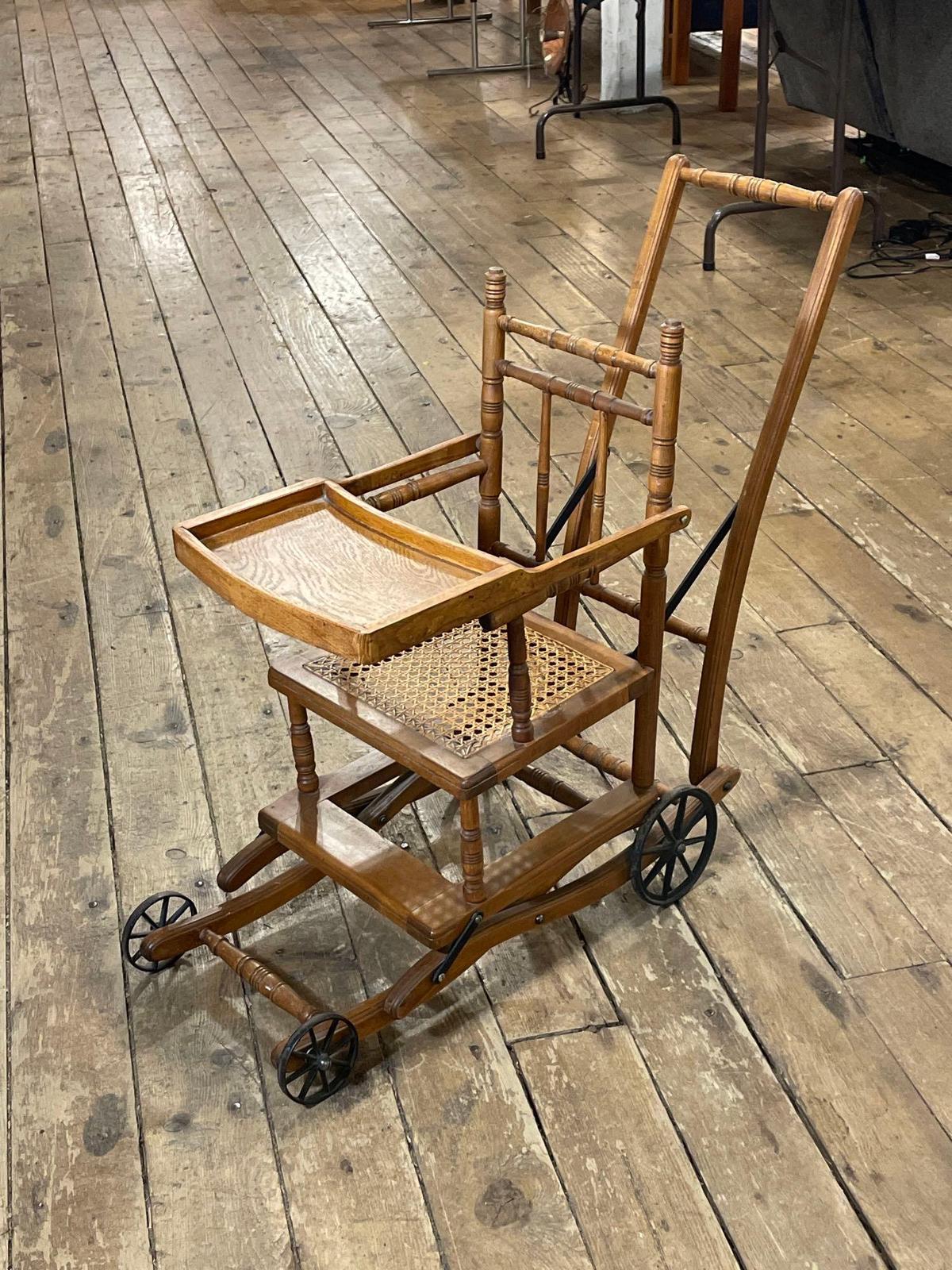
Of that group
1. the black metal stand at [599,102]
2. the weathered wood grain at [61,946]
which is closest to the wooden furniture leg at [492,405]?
the weathered wood grain at [61,946]

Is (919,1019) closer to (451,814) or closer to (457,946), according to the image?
(457,946)

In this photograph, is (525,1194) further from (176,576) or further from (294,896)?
(176,576)

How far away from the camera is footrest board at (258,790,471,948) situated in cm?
162

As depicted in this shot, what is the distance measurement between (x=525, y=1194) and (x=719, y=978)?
0.40 metres

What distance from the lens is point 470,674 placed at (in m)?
1.75

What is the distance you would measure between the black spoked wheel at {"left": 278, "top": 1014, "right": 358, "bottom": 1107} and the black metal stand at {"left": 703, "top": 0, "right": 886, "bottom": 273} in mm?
2924

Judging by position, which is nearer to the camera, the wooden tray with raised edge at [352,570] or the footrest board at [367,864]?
the wooden tray with raised edge at [352,570]

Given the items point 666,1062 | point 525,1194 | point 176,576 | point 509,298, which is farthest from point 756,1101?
point 509,298

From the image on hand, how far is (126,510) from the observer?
2949 mm

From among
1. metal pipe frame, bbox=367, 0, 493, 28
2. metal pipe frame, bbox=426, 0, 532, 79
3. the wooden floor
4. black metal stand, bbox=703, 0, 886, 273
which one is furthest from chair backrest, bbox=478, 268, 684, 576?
metal pipe frame, bbox=367, 0, 493, 28

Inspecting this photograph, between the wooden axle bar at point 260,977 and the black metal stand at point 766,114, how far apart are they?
2.84 m

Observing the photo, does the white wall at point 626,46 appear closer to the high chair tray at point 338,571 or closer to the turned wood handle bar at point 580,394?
the turned wood handle bar at point 580,394

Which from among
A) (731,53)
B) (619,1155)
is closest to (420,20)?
(731,53)

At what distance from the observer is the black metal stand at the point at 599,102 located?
206 inches
